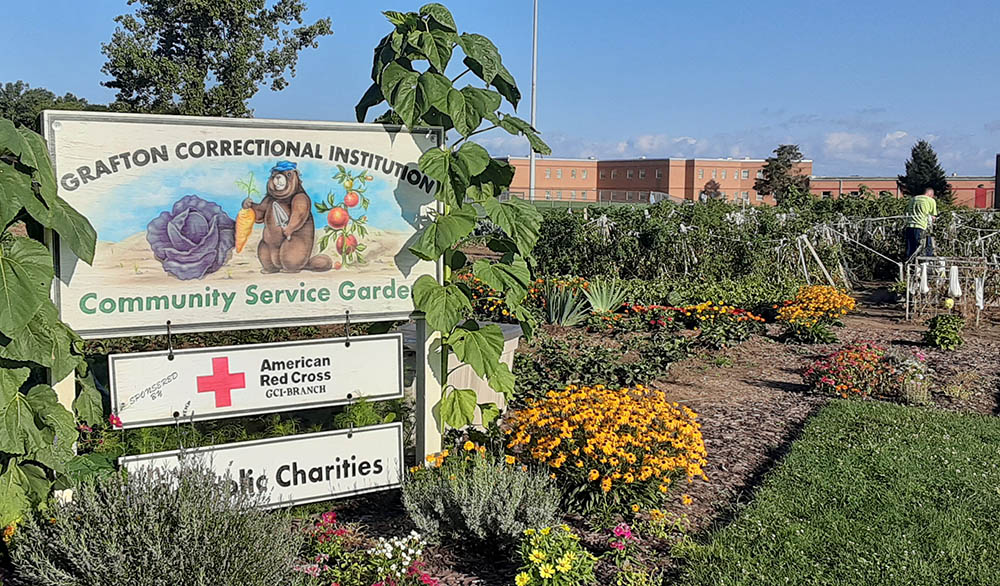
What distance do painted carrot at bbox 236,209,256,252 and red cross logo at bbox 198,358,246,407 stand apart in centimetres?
51

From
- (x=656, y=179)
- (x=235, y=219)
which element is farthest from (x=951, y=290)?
(x=656, y=179)

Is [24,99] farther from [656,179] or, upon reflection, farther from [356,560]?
[356,560]

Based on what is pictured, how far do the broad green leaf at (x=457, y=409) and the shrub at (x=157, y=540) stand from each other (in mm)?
1149

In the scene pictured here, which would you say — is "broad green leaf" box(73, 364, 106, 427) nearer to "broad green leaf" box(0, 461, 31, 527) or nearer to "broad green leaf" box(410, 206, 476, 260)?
"broad green leaf" box(0, 461, 31, 527)

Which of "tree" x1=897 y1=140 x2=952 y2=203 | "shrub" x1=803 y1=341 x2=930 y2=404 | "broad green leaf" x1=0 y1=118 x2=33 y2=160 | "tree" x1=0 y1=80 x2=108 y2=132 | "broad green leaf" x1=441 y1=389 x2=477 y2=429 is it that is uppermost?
"tree" x1=0 y1=80 x2=108 y2=132

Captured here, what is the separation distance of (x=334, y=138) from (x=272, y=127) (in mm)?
282

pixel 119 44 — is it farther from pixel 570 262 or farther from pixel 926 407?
pixel 926 407

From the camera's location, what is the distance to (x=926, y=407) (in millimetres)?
6562

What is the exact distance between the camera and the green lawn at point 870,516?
3586 mm

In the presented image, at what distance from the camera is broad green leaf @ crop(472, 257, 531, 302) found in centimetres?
409

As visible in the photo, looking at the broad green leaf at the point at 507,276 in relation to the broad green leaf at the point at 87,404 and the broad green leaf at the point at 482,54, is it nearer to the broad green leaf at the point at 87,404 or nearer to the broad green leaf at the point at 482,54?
the broad green leaf at the point at 482,54

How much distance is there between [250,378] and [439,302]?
91 cm

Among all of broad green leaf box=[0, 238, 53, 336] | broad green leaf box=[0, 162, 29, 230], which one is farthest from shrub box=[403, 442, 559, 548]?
broad green leaf box=[0, 162, 29, 230]

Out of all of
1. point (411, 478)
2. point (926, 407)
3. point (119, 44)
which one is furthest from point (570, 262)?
point (119, 44)
